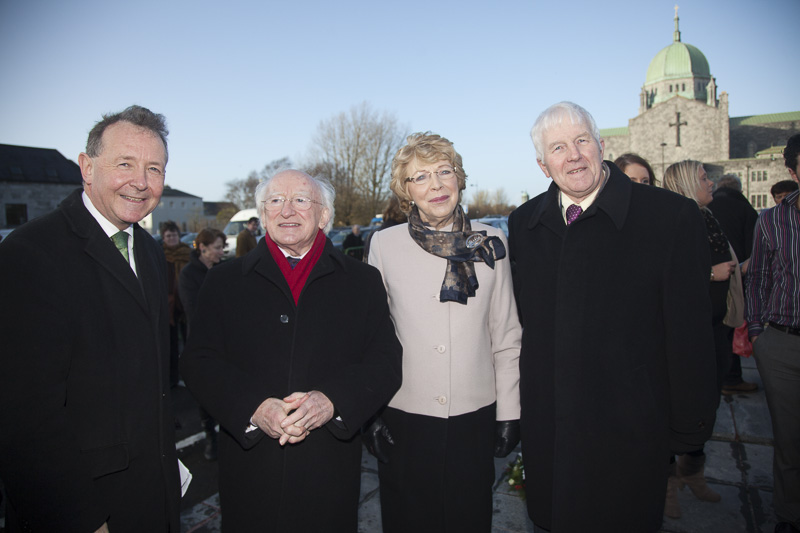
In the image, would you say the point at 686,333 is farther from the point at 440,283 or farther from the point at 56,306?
the point at 56,306

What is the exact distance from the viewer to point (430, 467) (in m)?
2.31

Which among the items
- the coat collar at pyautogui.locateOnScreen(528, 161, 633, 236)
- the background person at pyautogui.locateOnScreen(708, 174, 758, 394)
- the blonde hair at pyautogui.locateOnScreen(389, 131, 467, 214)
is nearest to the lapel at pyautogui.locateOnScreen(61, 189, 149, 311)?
the blonde hair at pyautogui.locateOnScreen(389, 131, 467, 214)

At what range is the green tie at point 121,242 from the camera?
6.24ft

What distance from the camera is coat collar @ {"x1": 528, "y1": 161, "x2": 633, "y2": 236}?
6.66ft

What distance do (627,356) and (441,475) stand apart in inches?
39.6

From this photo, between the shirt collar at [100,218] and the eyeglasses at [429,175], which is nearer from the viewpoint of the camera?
the shirt collar at [100,218]

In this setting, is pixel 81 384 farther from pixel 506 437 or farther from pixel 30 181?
pixel 30 181

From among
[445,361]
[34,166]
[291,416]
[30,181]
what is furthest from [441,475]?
[34,166]

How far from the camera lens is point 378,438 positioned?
243cm

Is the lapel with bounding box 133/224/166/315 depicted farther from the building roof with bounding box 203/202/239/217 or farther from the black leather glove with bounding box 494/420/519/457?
the building roof with bounding box 203/202/239/217

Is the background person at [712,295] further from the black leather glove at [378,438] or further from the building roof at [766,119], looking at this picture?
the building roof at [766,119]

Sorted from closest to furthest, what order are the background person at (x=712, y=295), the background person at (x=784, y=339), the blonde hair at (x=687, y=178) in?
the background person at (x=784, y=339), the background person at (x=712, y=295), the blonde hair at (x=687, y=178)

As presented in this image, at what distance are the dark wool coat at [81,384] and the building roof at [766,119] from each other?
251 feet

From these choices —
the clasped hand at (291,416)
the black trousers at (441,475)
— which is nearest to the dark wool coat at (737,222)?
the black trousers at (441,475)
